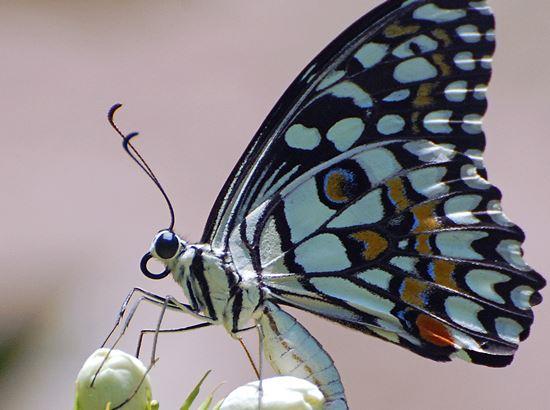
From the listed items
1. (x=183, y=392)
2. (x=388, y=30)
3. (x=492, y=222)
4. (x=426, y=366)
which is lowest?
(x=426, y=366)

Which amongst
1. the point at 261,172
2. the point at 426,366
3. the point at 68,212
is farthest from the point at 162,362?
the point at 261,172

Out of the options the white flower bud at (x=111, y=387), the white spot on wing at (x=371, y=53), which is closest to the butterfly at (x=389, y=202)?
the white spot on wing at (x=371, y=53)

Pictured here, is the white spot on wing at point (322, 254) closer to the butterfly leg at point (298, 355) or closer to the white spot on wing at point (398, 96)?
the butterfly leg at point (298, 355)

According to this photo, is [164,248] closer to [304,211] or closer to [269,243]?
[269,243]

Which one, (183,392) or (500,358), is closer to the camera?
Result: (500,358)

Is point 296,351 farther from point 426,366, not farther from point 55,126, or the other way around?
point 55,126

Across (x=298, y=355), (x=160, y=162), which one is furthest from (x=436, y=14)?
(x=160, y=162)

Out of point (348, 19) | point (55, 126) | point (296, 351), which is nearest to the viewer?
point (296, 351)
